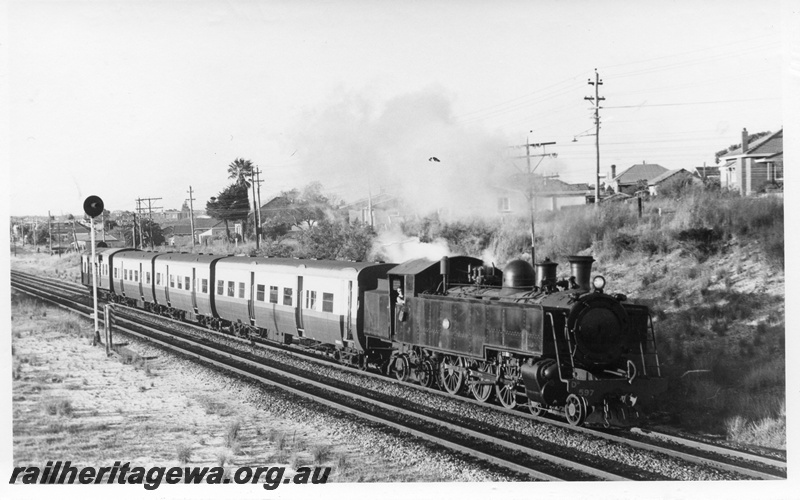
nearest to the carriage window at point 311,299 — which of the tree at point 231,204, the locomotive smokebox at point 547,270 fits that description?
the locomotive smokebox at point 547,270

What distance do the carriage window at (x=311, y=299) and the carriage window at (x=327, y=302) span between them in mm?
417

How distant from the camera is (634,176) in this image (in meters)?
49.3

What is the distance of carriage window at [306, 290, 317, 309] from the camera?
65.5ft

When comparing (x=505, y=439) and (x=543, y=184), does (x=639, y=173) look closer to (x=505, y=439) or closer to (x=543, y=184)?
(x=543, y=184)

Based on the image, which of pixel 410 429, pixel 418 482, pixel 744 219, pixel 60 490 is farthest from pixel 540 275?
pixel 744 219

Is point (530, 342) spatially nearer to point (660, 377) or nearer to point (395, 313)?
point (660, 377)

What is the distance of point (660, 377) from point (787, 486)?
105 inches

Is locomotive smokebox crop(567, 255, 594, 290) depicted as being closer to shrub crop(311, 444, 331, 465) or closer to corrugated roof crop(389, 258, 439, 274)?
corrugated roof crop(389, 258, 439, 274)

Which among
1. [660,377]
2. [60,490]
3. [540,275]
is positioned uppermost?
[540,275]

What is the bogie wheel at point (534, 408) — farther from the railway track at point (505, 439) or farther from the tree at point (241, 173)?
the tree at point (241, 173)

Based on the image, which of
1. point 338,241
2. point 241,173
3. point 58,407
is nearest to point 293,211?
point 241,173

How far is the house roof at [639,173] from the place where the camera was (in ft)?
156

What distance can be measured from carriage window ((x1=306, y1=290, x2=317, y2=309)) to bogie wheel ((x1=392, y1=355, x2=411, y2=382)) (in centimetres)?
350

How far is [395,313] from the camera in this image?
16938 mm
